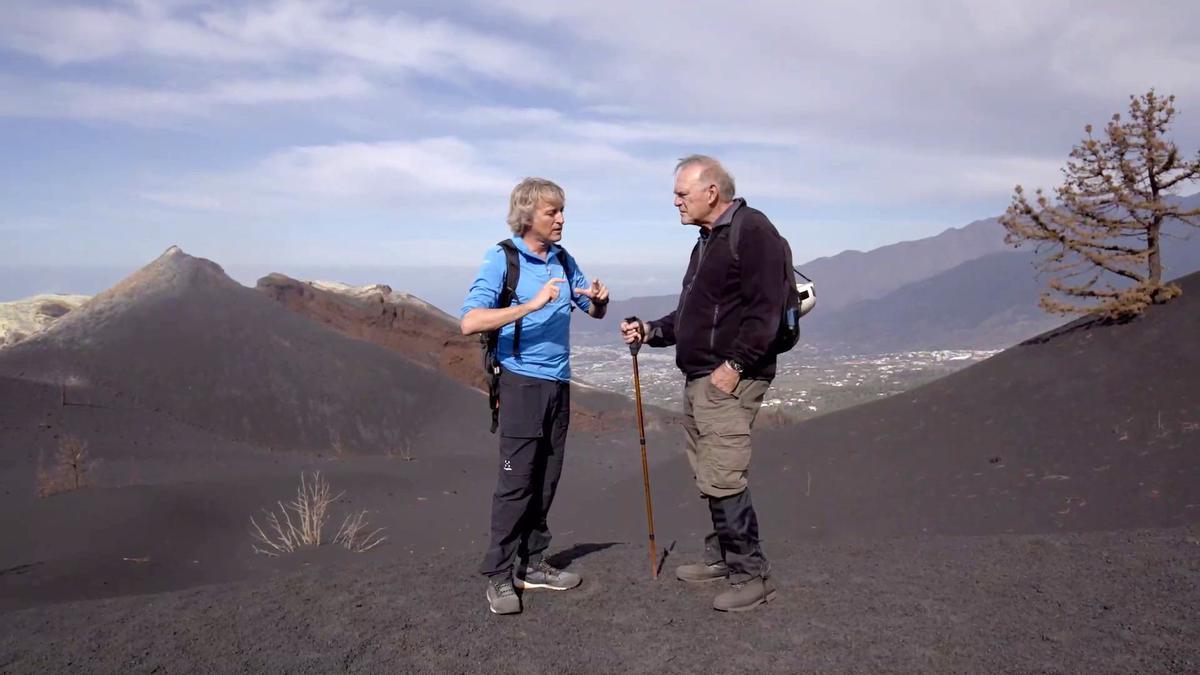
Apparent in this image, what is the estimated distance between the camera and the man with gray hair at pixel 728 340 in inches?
160

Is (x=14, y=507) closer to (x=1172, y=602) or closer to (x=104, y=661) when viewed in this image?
(x=104, y=661)

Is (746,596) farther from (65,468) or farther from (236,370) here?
(236,370)

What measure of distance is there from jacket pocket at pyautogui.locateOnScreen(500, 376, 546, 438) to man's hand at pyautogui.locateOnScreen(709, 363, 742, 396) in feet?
2.81

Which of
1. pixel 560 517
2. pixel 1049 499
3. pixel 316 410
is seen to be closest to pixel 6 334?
pixel 316 410

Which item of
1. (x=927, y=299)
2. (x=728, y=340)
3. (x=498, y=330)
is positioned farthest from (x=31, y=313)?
(x=927, y=299)

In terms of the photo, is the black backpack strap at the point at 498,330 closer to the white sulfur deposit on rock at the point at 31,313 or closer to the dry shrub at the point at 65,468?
the dry shrub at the point at 65,468

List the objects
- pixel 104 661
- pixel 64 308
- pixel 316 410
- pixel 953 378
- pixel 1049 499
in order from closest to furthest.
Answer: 1. pixel 104 661
2. pixel 1049 499
3. pixel 953 378
4. pixel 316 410
5. pixel 64 308

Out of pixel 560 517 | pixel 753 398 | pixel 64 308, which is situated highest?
pixel 64 308

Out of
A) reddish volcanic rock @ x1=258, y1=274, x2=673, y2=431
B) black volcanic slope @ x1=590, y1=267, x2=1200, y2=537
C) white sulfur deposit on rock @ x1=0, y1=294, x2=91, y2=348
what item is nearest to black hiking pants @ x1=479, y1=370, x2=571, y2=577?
black volcanic slope @ x1=590, y1=267, x2=1200, y2=537

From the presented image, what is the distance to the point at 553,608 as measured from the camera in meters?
4.46

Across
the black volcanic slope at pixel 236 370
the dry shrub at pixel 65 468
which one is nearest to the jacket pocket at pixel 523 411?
the dry shrub at pixel 65 468

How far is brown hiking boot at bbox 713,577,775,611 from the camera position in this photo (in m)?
4.27

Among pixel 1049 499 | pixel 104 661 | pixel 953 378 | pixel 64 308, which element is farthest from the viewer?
pixel 64 308

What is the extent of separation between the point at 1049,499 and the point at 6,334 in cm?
2440
